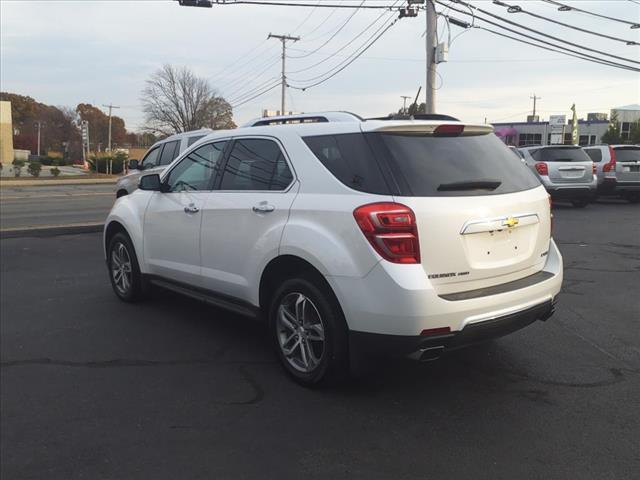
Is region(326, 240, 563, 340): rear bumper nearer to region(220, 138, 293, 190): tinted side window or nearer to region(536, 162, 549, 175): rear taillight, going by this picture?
region(220, 138, 293, 190): tinted side window

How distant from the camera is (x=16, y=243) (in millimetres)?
9992

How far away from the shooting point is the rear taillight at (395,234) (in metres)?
3.26

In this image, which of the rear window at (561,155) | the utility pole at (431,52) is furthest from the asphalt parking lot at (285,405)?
the utility pole at (431,52)

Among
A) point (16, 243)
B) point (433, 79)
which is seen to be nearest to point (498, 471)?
point (16, 243)

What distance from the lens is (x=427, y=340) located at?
129 inches

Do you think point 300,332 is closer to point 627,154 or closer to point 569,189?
point 569,189

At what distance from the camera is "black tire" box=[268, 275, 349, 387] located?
354cm

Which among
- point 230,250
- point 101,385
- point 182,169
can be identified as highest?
point 182,169

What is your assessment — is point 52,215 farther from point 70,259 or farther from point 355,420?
point 355,420

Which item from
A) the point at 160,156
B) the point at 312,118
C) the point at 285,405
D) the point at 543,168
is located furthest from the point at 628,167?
the point at 285,405

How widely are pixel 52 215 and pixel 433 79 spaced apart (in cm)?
1251

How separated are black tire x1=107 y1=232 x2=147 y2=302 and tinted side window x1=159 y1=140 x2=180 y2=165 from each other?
6304 mm

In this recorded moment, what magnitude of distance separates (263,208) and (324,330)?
41.3 inches

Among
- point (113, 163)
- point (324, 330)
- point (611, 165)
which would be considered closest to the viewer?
point (324, 330)
